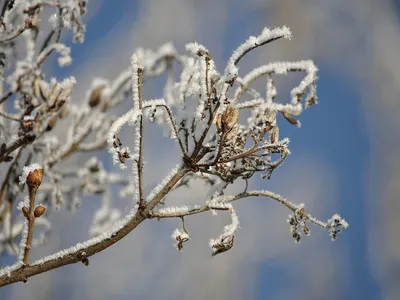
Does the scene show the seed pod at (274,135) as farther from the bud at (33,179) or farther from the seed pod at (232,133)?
the bud at (33,179)

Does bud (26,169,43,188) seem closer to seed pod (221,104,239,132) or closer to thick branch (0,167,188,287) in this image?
thick branch (0,167,188,287)

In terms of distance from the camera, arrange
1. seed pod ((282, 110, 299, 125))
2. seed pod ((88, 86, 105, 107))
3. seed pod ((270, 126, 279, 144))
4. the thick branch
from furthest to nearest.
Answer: seed pod ((88, 86, 105, 107)) → seed pod ((282, 110, 299, 125)) → seed pod ((270, 126, 279, 144)) → the thick branch

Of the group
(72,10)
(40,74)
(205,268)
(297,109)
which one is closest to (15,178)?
(40,74)

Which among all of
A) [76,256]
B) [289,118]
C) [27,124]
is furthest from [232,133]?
[27,124]

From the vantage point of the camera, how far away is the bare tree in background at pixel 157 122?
0.92m

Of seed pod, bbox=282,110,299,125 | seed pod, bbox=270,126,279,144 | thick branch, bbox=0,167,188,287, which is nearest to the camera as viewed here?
thick branch, bbox=0,167,188,287

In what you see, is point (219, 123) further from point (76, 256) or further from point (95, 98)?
point (95, 98)

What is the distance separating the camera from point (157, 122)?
156 centimetres

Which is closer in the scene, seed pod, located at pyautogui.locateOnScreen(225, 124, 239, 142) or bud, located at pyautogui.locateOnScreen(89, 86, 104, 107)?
seed pod, located at pyautogui.locateOnScreen(225, 124, 239, 142)

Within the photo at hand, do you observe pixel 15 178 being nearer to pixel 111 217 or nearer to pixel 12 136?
pixel 12 136

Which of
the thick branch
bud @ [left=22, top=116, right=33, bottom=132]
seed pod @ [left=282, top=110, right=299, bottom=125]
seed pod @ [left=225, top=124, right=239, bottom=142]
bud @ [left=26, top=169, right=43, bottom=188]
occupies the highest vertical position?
bud @ [left=22, top=116, right=33, bottom=132]

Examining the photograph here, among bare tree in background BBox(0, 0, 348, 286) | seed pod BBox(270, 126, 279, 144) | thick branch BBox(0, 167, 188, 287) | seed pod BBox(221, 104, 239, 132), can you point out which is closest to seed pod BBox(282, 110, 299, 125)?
bare tree in background BBox(0, 0, 348, 286)

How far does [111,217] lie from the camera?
196 cm

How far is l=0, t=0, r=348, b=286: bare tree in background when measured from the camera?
0.92m
